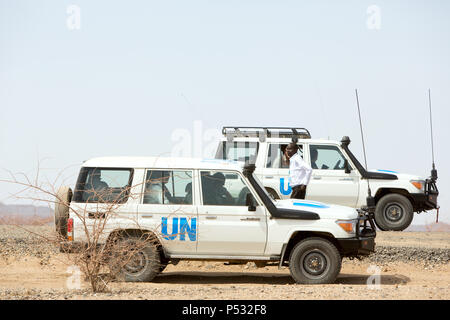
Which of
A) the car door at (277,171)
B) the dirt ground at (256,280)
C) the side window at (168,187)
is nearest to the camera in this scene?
the dirt ground at (256,280)

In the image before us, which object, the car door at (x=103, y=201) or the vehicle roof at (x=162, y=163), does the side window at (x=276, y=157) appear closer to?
the vehicle roof at (x=162, y=163)

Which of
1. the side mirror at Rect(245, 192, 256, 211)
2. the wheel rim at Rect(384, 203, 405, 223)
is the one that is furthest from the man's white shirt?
the side mirror at Rect(245, 192, 256, 211)

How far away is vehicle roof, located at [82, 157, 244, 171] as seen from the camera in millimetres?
11625

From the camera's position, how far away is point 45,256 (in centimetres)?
1552

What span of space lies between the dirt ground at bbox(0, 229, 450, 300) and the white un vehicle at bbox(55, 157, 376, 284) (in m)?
0.47

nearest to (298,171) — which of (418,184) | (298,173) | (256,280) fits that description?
(298,173)

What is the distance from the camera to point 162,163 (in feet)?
38.4

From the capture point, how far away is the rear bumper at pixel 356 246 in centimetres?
1164

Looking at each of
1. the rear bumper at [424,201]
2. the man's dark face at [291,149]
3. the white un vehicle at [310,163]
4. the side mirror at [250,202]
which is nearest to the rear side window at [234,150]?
the white un vehicle at [310,163]

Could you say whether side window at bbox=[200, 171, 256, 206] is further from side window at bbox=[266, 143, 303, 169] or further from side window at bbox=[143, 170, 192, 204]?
side window at bbox=[266, 143, 303, 169]
